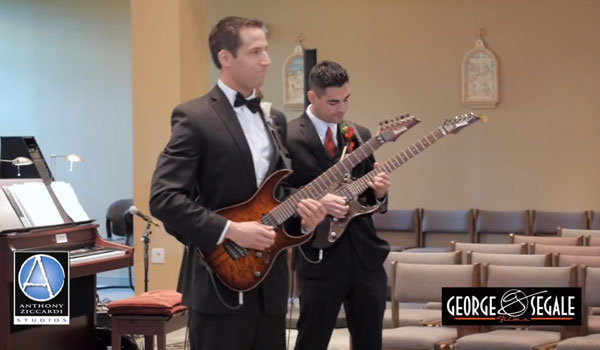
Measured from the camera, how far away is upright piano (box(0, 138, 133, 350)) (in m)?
5.12

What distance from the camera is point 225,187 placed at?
10.1 ft

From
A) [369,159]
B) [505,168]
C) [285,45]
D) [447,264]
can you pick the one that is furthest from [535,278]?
[285,45]

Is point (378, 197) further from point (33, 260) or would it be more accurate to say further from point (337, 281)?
point (33, 260)

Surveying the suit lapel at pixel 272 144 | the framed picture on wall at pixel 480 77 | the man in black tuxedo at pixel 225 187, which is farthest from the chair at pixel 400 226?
the man in black tuxedo at pixel 225 187

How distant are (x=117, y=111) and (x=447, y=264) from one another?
20.0 feet

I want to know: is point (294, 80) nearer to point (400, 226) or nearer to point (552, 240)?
point (400, 226)

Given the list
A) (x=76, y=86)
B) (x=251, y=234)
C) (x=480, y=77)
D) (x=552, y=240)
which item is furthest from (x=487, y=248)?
(x=76, y=86)

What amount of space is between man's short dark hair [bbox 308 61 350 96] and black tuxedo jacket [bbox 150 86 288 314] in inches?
54.5

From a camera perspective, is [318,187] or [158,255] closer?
[318,187]

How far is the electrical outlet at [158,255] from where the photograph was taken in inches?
294

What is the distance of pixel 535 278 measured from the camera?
5.84m

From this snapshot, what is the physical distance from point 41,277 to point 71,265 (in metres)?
0.17

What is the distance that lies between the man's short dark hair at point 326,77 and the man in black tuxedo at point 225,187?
1312 mm

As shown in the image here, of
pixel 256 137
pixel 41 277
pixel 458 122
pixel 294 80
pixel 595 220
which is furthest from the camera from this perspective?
pixel 294 80
